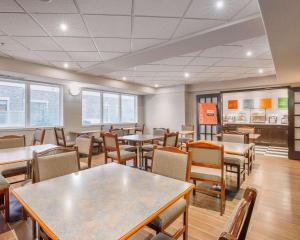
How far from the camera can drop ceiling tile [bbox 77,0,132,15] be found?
193cm

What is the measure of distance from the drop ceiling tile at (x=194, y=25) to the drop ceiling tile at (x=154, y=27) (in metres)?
0.11

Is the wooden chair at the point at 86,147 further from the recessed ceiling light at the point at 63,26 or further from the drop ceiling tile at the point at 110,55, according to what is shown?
the drop ceiling tile at the point at 110,55

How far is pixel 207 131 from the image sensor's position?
7105 mm

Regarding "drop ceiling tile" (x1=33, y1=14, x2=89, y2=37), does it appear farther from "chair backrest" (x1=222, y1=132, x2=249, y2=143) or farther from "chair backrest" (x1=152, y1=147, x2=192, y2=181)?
"chair backrest" (x1=222, y1=132, x2=249, y2=143)

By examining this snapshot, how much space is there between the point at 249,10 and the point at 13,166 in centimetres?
385

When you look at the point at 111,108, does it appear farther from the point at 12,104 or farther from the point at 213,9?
the point at 213,9

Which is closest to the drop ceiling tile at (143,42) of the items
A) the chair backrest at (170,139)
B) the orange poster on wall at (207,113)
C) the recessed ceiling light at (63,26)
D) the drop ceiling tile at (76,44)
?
the drop ceiling tile at (76,44)

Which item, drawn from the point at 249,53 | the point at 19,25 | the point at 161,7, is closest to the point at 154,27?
the point at 161,7

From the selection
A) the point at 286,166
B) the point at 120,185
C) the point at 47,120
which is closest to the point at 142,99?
the point at 47,120

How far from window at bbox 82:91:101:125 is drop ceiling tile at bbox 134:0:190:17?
4789 millimetres

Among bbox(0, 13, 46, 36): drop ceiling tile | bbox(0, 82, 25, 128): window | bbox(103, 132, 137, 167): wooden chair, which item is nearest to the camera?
bbox(0, 13, 46, 36): drop ceiling tile

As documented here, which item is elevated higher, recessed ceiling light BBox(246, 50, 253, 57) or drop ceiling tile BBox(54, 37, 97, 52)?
recessed ceiling light BBox(246, 50, 253, 57)

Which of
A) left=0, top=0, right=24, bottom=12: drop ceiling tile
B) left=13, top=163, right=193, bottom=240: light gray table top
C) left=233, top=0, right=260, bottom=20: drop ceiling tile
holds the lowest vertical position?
left=13, top=163, right=193, bottom=240: light gray table top

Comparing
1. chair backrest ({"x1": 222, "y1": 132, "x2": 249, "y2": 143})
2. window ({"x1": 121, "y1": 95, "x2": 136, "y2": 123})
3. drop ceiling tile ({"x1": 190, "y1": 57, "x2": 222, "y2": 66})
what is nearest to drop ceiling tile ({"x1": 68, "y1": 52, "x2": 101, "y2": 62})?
drop ceiling tile ({"x1": 190, "y1": 57, "x2": 222, "y2": 66})
